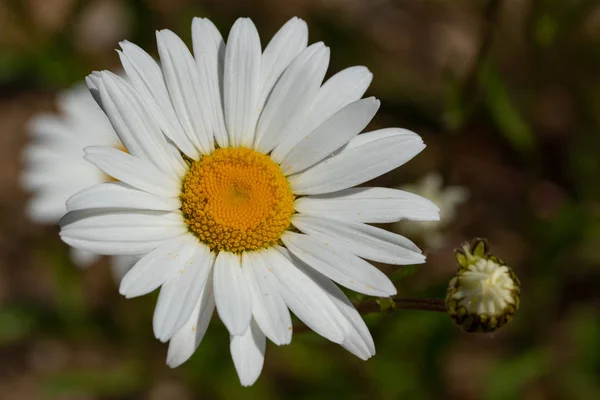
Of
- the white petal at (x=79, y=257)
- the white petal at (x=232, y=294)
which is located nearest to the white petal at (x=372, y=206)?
the white petal at (x=232, y=294)

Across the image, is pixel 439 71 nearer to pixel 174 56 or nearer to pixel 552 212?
pixel 552 212

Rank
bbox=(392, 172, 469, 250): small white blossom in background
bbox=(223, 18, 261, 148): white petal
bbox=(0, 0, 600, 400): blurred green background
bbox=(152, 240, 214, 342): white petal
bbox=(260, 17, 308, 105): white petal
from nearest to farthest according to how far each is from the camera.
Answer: bbox=(152, 240, 214, 342): white petal < bbox=(223, 18, 261, 148): white petal < bbox=(260, 17, 308, 105): white petal < bbox=(392, 172, 469, 250): small white blossom in background < bbox=(0, 0, 600, 400): blurred green background

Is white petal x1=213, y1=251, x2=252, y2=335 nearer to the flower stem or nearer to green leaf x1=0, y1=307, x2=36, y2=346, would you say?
the flower stem

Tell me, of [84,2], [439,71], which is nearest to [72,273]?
[84,2]

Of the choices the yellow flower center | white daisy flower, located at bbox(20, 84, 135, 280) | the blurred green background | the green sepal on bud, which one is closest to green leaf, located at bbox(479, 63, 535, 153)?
the blurred green background

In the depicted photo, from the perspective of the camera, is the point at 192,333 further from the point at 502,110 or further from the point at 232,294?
the point at 502,110

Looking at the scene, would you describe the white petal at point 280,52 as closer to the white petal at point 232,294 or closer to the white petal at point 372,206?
the white petal at point 372,206

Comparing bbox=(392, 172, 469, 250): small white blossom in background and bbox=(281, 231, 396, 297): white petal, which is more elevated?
bbox=(281, 231, 396, 297): white petal
